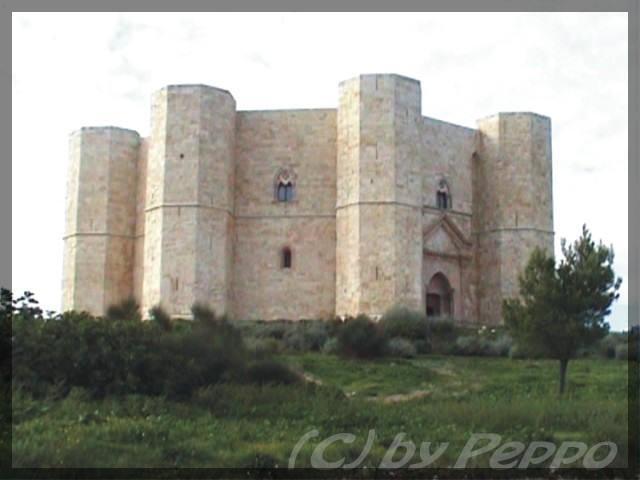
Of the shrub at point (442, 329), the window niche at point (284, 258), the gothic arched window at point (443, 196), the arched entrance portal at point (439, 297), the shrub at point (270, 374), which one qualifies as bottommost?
the shrub at point (270, 374)

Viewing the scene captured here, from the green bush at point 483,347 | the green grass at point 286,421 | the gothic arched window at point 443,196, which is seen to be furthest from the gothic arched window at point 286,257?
the green grass at point 286,421

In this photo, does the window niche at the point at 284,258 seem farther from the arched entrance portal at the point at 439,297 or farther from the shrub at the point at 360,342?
the shrub at the point at 360,342

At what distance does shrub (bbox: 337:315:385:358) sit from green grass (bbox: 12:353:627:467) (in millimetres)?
4042

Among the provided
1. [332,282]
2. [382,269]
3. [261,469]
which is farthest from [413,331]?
[261,469]

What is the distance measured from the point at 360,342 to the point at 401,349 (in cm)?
122

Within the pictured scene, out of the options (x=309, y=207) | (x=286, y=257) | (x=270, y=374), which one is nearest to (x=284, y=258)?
(x=286, y=257)

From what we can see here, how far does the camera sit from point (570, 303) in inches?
758

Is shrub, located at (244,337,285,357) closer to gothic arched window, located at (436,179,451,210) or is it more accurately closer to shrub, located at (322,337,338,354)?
shrub, located at (322,337,338,354)

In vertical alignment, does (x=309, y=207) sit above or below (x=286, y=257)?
above

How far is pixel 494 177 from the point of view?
115 feet

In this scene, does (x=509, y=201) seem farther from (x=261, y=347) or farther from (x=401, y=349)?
(x=261, y=347)

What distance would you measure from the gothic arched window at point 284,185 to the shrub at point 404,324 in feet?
21.0

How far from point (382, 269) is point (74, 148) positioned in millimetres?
12413

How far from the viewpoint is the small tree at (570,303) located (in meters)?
19.2
